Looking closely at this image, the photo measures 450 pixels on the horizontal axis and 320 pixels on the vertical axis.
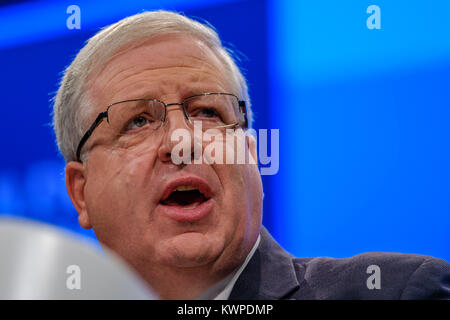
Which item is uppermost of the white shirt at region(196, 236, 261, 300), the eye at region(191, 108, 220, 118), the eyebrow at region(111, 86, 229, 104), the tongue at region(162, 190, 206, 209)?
the eyebrow at region(111, 86, 229, 104)

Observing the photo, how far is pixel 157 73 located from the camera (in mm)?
1478

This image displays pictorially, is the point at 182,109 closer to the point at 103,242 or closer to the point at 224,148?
the point at 224,148

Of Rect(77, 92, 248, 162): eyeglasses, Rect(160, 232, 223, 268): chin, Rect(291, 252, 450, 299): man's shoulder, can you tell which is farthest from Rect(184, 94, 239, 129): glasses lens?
Rect(291, 252, 450, 299): man's shoulder

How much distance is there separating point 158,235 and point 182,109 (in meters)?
0.34

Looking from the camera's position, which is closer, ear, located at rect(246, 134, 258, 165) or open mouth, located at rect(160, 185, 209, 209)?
open mouth, located at rect(160, 185, 209, 209)

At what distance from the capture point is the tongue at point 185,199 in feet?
4.63

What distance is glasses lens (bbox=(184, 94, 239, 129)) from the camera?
58.6 inches

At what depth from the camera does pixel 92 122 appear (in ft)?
5.10

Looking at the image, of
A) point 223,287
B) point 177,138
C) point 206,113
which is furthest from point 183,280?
point 206,113

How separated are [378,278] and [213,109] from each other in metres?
0.62

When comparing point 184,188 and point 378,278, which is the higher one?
point 184,188

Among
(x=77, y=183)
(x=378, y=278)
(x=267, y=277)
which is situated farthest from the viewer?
(x=77, y=183)

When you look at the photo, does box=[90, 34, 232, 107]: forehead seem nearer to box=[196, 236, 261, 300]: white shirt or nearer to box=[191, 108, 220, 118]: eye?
box=[191, 108, 220, 118]: eye

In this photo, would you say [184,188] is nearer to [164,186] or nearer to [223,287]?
[164,186]
